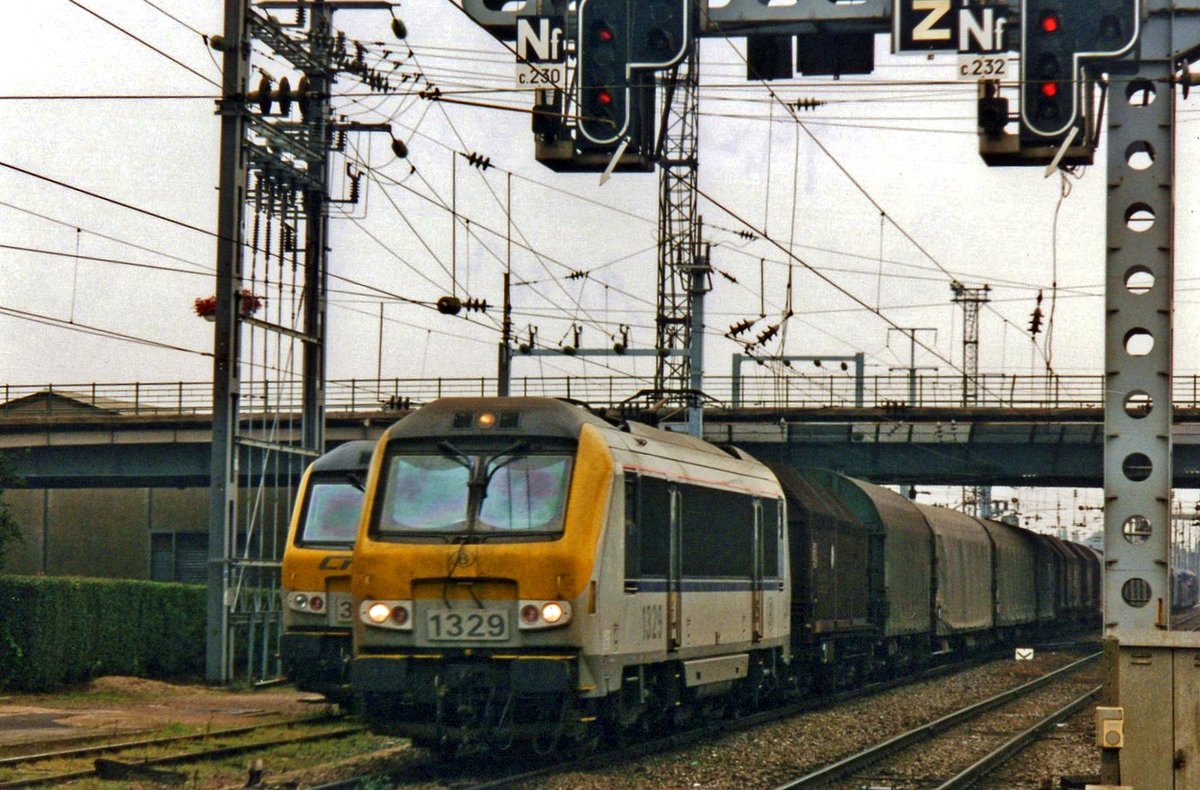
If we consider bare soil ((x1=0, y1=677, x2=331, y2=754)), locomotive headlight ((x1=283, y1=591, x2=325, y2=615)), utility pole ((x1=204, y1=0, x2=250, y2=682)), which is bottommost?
bare soil ((x1=0, y1=677, x2=331, y2=754))

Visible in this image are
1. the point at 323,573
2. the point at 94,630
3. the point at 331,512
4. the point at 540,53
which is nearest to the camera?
the point at 540,53

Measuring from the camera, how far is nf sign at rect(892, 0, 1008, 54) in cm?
1497

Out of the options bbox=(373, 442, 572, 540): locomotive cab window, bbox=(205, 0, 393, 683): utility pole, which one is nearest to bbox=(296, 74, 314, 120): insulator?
bbox=(205, 0, 393, 683): utility pole

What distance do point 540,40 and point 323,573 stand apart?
7000 millimetres

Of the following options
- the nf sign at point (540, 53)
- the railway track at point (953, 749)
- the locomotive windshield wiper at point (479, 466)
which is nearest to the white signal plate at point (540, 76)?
the nf sign at point (540, 53)

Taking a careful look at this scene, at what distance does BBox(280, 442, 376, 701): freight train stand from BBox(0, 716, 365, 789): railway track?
762 millimetres

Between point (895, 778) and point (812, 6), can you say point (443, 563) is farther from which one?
point (812, 6)

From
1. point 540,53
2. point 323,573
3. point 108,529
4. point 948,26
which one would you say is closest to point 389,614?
point 323,573

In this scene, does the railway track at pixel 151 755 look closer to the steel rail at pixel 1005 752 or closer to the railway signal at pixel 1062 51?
the steel rail at pixel 1005 752

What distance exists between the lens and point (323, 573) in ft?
64.4

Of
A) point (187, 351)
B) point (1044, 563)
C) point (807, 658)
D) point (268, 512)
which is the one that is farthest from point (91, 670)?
point (1044, 563)

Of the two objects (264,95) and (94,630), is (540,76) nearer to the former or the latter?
(264,95)

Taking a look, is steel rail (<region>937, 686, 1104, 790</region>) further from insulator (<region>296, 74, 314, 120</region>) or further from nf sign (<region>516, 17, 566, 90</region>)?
insulator (<region>296, 74, 314, 120</region>)

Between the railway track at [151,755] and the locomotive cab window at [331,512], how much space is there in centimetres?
223
